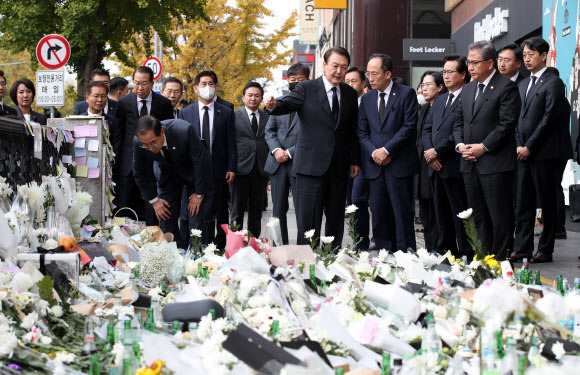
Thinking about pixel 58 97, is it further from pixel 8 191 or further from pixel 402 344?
pixel 402 344

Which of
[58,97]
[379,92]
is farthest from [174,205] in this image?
[58,97]

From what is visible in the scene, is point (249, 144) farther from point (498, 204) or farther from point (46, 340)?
point (46, 340)

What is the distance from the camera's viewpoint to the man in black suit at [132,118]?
920cm

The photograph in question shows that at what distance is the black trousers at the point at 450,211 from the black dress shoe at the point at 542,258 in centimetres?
66

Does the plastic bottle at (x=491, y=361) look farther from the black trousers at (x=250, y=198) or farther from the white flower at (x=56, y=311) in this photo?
the black trousers at (x=250, y=198)

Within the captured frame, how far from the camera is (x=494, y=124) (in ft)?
24.5

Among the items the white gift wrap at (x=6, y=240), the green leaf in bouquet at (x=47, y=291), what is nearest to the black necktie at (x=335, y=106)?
the white gift wrap at (x=6, y=240)

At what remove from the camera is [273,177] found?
9344 mm

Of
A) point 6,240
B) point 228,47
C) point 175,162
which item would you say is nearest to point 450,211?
point 175,162

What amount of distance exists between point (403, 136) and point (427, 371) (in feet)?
17.2

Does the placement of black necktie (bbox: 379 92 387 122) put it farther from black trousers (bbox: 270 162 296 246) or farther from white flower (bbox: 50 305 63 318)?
white flower (bbox: 50 305 63 318)

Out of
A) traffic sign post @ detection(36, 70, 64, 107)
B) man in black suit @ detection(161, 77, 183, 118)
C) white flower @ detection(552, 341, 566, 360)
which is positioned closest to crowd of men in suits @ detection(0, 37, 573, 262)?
man in black suit @ detection(161, 77, 183, 118)

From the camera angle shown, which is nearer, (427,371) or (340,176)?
(427,371)

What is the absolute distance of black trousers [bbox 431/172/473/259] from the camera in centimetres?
814
